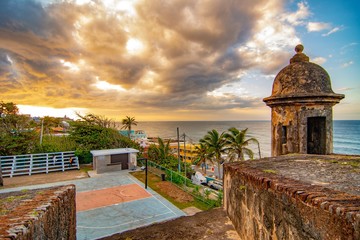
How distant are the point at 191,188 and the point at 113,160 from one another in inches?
324

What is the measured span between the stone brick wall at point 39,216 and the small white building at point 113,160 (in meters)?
15.2

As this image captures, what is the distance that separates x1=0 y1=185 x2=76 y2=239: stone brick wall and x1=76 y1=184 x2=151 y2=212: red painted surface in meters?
8.70

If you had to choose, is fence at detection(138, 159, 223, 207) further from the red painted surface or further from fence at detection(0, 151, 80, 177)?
fence at detection(0, 151, 80, 177)

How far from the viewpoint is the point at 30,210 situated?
8.29ft

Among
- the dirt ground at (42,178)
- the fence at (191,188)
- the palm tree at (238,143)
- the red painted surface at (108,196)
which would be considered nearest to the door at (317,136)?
the fence at (191,188)

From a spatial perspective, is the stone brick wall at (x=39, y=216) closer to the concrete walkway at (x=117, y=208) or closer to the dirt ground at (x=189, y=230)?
the dirt ground at (x=189, y=230)

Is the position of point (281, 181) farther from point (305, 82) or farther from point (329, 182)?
point (305, 82)

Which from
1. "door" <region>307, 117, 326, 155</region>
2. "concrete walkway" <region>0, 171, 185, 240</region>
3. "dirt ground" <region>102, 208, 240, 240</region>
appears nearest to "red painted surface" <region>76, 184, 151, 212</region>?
"concrete walkway" <region>0, 171, 185, 240</region>

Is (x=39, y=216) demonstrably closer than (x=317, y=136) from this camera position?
Yes

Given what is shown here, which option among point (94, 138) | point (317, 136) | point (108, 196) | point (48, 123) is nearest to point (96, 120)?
point (94, 138)

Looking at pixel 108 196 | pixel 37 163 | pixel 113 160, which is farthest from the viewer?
pixel 37 163

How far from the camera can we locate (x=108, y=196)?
1284cm

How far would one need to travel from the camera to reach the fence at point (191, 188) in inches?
478

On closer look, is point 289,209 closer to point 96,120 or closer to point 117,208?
point 117,208
